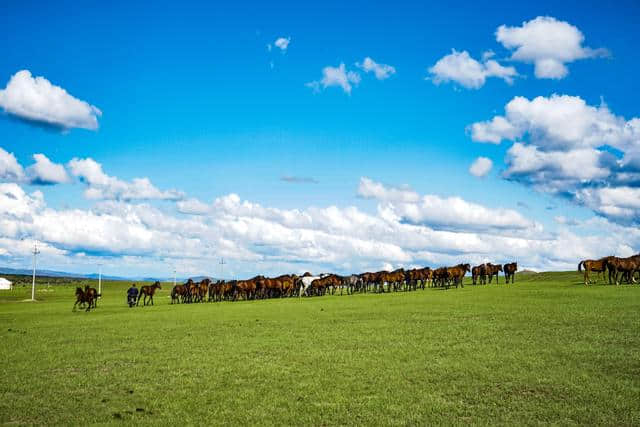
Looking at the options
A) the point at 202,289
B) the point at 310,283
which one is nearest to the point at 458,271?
the point at 310,283

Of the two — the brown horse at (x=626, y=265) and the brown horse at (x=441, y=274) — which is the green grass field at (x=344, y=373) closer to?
the brown horse at (x=626, y=265)

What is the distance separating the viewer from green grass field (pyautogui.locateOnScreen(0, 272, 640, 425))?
34.8 feet

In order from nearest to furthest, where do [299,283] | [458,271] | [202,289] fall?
[458,271] → [202,289] → [299,283]

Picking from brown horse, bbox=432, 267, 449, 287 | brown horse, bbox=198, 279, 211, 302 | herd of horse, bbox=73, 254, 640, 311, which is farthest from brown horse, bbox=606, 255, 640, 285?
brown horse, bbox=198, 279, 211, 302

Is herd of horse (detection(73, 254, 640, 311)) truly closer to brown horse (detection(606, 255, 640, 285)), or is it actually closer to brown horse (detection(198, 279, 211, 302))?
brown horse (detection(198, 279, 211, 302))

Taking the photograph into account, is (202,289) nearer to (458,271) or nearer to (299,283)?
(299,283)

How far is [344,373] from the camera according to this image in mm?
13727

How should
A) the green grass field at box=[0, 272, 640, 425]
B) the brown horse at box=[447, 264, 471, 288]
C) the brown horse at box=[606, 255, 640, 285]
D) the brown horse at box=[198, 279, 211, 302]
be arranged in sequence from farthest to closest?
the brown horse at box=[198, 279, 211, 302]
the brown horse at box=[447, 264, 471, 288]
the brown horse at box=[606, 255, 640, 285]
the green grass field at box=[0, 272, 640, 425]

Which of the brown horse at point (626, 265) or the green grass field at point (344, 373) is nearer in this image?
the green grass field at point (344, 373)

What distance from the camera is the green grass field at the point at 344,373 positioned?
34.8 feet

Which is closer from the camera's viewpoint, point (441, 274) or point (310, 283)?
point (441, 274)

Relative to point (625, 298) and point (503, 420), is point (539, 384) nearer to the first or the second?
point (503, 420)

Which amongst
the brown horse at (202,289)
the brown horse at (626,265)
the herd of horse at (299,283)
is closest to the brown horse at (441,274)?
the herd of horse at (299,283)

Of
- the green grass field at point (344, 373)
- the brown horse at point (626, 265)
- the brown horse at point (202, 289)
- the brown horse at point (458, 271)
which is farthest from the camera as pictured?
the brown horse at point (202, 289)
